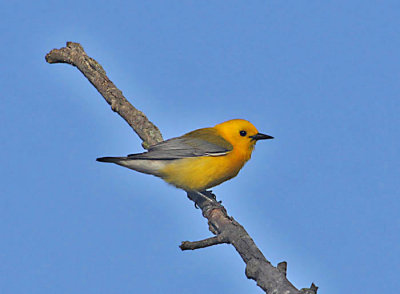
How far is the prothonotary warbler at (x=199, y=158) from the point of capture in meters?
7.85

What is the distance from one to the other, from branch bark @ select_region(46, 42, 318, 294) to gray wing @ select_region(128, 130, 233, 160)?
2.62 ft

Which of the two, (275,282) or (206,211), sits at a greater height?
(206,211)

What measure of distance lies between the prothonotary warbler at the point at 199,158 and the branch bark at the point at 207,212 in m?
0.54

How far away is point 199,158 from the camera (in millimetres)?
7910

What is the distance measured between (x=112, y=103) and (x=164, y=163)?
2374 millimetres

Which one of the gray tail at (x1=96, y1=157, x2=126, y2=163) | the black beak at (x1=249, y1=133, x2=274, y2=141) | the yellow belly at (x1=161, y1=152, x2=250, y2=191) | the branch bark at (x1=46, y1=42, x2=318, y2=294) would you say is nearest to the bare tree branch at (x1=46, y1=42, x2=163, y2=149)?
the branch bark at (x1=46, y1=42, x2=318, y2=294)

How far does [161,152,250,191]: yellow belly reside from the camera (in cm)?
786

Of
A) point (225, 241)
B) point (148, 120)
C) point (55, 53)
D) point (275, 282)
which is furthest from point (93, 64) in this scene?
point (275, 282)

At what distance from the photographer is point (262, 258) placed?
22.2ft

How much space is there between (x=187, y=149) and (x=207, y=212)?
3.22 ft

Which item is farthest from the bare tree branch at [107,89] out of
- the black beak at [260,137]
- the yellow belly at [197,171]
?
the black beak at [260,137]

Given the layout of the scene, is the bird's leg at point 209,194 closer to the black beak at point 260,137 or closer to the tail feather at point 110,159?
the black beak at point 260,137

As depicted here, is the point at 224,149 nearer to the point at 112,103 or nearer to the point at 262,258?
the point at 262,258

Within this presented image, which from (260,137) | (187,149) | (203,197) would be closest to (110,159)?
(187,149)
